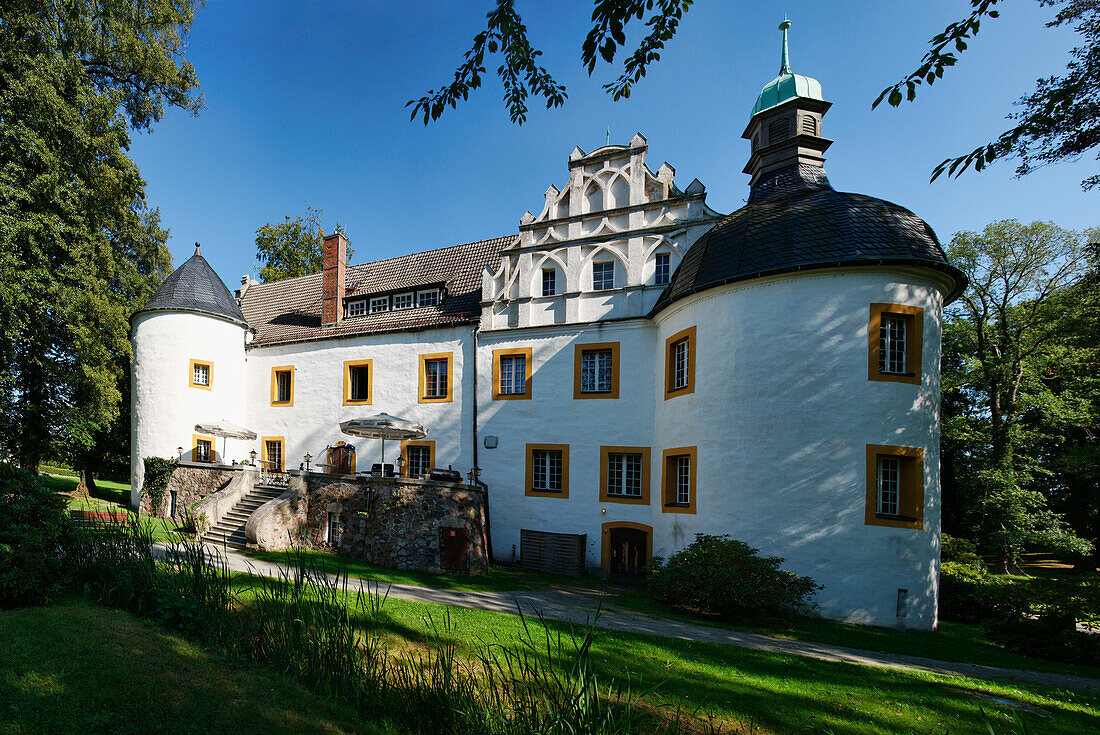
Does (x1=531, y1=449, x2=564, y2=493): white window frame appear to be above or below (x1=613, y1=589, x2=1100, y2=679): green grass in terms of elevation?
above

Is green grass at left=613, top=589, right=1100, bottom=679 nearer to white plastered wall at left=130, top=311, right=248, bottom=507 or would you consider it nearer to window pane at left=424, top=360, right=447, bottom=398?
window pane at left=424, top=360, right=447, bottom=398

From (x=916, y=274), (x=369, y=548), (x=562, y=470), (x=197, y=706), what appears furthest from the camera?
(x=562, y=470)

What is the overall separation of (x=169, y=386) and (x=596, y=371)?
17639 mm

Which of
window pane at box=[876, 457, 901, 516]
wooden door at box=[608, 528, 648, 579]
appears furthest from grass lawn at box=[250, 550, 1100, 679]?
window pane at box=[876, 457, 901, 516]

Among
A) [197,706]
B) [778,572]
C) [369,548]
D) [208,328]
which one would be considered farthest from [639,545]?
[208,328]

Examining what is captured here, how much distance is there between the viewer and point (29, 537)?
720cm

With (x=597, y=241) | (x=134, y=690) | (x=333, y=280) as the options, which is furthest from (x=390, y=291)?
(x=134, y=690)

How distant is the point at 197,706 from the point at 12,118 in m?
20.5

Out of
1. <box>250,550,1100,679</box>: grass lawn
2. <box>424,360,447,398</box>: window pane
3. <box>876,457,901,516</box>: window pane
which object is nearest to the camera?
<box>250,550,1100,679</box>: grass lawn

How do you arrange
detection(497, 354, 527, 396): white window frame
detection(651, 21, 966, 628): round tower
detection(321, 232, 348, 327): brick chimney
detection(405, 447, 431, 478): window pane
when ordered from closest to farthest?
detection(651, 21, 966, 628): round tower → detection(497, 354, 527, 396): white window frame → detection(405, 447, 431, 478): window pane → detection(321, 232, 348, 327): brick chimney

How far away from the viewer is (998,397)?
79.8 feet

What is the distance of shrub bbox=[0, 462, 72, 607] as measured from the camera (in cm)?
697

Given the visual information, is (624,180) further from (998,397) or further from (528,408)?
(998,397)

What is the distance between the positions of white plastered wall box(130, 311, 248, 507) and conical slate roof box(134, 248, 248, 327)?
32 centimetres
